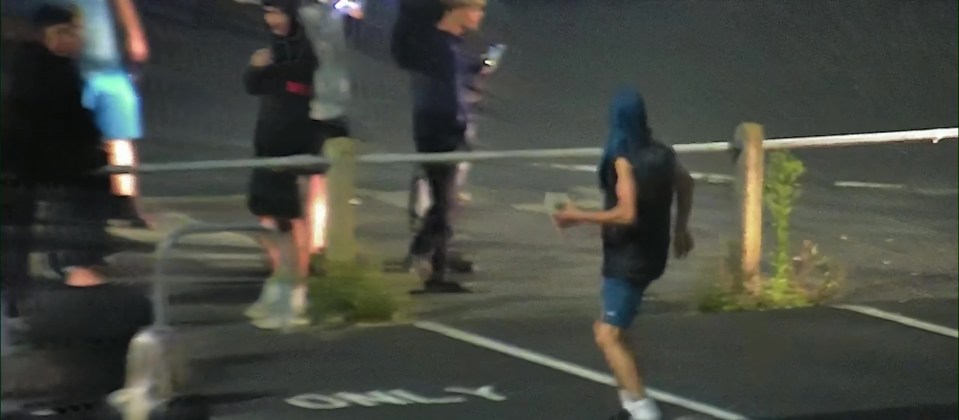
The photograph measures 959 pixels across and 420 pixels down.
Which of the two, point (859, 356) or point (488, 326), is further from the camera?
point (859, 356)

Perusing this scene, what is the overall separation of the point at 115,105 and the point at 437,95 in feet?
0.82

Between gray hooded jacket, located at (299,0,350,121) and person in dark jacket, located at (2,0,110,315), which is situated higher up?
gray hooded jacket, located at (299,0,350,121)

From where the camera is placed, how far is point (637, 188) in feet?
2.60

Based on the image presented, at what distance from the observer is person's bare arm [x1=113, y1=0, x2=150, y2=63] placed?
0.69 meters

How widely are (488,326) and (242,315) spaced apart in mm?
→ 211

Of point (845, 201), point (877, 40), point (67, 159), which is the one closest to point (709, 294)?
point (845, 201)

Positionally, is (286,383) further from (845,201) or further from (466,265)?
(845,201)

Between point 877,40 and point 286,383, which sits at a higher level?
point 877,40

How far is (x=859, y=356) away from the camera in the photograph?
0.92m

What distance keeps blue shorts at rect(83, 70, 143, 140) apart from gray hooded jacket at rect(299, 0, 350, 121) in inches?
5.3

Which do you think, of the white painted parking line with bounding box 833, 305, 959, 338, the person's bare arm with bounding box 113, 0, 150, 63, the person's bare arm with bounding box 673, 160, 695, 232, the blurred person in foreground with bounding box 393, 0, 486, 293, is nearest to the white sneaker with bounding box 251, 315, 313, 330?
the blurred person in foreground with bounding box 393, 0, 486, 293

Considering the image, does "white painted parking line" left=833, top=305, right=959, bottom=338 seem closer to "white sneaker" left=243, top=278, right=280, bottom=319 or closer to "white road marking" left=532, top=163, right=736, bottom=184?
"white road marking" left=532, top=163, right=736, bottom=184

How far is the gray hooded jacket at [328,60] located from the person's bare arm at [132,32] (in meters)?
0.13

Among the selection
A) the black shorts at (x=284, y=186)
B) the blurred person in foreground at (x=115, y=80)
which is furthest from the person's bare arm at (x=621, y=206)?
the blurred person in foreground at (x=115, y=80)
